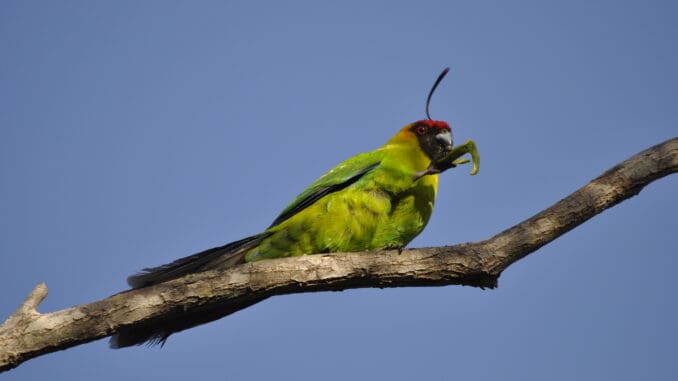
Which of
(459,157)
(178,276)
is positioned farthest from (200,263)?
(459,157)

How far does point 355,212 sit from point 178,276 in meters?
1.90

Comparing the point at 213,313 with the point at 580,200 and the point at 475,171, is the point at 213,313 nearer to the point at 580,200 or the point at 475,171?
the point at 475,171

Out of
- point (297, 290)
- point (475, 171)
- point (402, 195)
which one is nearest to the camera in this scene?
point (297, 290)

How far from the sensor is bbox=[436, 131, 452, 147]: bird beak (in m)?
8.00

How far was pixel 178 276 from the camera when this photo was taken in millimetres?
5973

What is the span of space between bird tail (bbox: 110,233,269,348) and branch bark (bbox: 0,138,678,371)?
18 cm

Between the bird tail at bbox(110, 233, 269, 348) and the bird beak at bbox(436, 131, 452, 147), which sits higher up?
the bird beak at bbox(436, 131, 452, 147)

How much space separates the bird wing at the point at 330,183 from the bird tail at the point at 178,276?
52cm

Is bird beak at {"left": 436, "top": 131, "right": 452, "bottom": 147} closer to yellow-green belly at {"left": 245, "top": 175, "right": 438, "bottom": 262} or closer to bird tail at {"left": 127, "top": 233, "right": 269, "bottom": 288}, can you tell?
yellow-green belly at {"left": 245, "top": 175, "right": 438, "bottom": 262}

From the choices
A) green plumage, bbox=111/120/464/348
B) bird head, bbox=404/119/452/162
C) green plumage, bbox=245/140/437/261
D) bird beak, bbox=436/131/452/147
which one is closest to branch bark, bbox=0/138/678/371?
green plumage, bbox=111/120/464/348

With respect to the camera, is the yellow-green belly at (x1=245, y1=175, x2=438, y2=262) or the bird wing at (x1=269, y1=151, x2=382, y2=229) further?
the bird wing at (x1=269, y1=151, x2=382, y2=229)

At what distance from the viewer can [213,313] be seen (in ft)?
19.6

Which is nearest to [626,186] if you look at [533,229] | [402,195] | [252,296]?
[533,229]

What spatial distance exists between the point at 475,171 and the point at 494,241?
3.66ft
